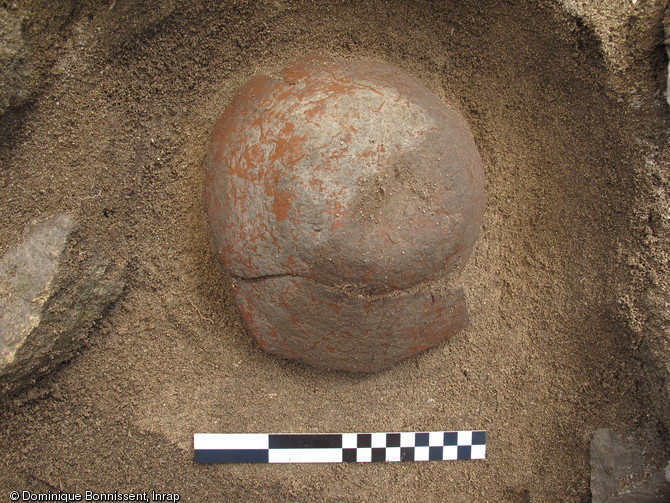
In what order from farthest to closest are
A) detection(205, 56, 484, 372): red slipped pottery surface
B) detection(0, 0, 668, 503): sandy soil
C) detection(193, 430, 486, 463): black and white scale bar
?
detection(193, 430, 486, 463): black and white scale bar < detection(0, 0, 668, 503): sandy soil < detection(205, 56, 484, 372): red slipped pottery surface

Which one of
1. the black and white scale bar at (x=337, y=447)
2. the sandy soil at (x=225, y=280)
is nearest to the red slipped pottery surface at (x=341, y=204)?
the sandy soil at (x=225, y=280)

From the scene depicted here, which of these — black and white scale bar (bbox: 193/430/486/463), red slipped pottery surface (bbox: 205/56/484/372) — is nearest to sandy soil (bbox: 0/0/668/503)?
black and white scale bar (bbox: 193/430/486/463)

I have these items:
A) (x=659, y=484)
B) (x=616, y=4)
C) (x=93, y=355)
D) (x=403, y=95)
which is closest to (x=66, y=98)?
(x=93, y=355)

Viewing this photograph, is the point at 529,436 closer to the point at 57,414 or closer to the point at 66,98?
the point at 57,414

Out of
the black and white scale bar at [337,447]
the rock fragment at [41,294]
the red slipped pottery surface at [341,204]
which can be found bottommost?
the black and white scale bar at [337,447]

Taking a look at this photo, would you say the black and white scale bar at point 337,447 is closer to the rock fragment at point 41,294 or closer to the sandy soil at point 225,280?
the sandy soil at point 225,280

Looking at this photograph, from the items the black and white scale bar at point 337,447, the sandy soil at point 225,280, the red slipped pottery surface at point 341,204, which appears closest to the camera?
the red slipped pottery surface at point 341,204

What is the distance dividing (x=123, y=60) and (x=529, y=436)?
149 centimetres

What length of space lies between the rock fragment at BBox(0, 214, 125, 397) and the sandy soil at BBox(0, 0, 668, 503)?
0.05 meters

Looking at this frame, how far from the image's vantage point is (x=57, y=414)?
1.28 meters

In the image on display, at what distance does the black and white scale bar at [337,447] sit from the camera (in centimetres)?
136

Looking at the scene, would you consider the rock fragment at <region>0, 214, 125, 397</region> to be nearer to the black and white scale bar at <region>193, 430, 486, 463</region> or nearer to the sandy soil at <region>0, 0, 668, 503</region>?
the sandy soil at <region>0, 0, 668, 503</region>

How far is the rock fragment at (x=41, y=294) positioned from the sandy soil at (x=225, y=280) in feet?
0.16

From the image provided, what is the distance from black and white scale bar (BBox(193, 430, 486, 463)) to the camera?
4.47 ft
